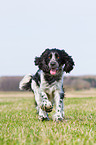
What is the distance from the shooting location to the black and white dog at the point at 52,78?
205 inches

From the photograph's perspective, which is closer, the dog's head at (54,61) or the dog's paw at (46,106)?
the dog's paw at (46,106)

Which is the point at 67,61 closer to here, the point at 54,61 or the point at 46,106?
the point at 54,61

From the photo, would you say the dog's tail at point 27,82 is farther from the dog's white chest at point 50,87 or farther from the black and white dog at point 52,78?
the dog's white chest at point 50,87

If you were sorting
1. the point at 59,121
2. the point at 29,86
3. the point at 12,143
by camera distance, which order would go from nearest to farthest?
the point at 12,143
the point at 59,121
the point at 29,86

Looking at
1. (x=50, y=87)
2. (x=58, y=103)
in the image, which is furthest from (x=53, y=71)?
(x=58, y=103)

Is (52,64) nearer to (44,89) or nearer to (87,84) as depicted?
(44,89)

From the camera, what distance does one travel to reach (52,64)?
5184 millimetres

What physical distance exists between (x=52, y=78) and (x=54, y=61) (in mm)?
400

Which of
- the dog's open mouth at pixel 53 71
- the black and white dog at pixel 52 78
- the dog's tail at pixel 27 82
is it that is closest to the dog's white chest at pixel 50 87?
the black and white dog at pixel 52 78

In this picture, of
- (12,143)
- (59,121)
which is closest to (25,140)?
(12,143)

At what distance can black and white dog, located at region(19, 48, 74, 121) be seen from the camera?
5216 millimetres

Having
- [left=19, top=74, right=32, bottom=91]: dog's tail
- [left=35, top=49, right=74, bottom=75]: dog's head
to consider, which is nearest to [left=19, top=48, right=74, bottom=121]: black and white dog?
[left=35, top=49, right=74, bottom=75]: dog's head

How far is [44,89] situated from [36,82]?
2.05 feet

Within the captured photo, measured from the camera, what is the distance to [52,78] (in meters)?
5.40
